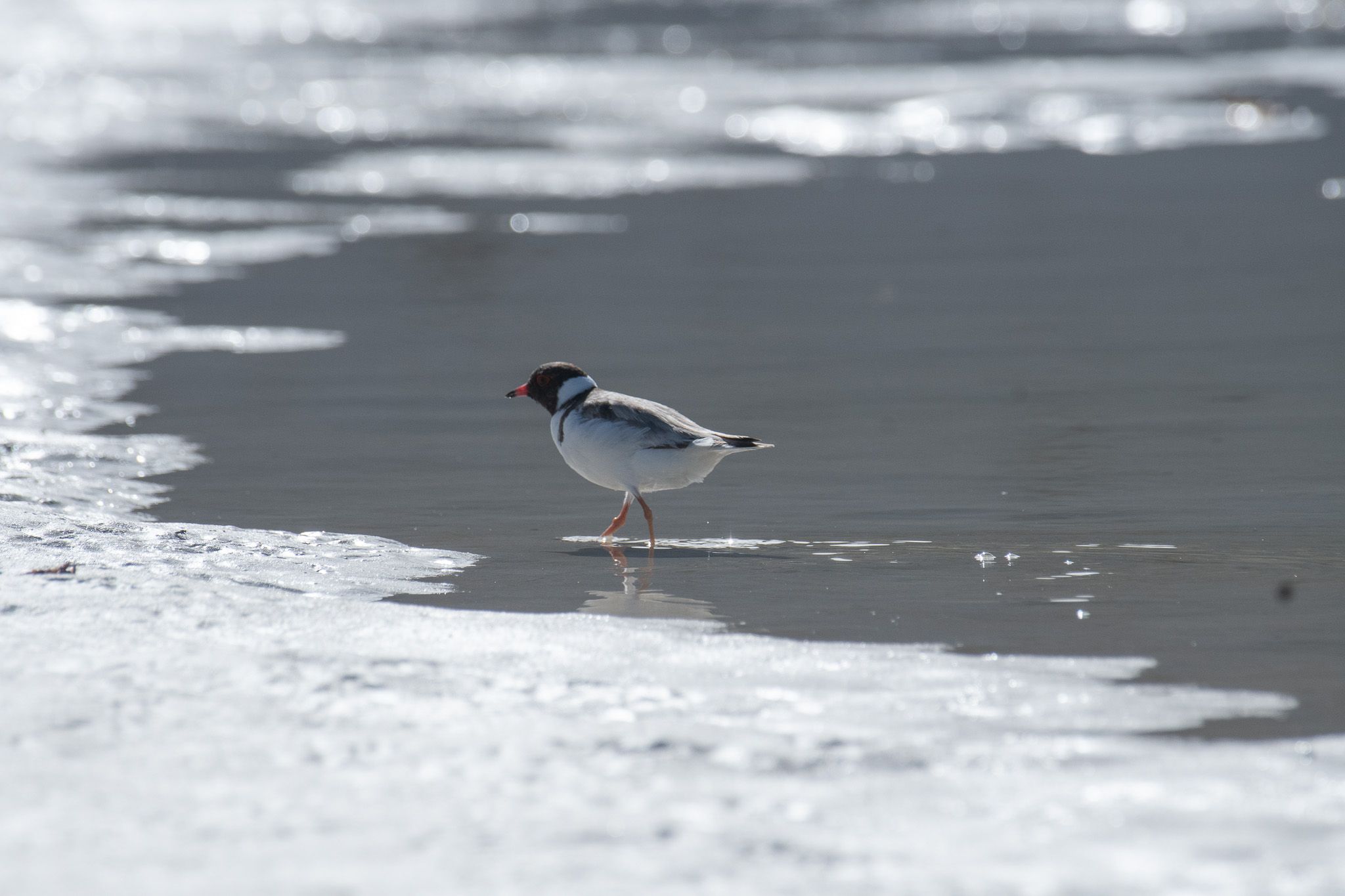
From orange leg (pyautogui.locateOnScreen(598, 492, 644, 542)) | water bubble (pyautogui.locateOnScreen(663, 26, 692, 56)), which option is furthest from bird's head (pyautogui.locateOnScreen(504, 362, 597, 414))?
water bubble (pyautogui.locateOnScreen(663, 26, 692, 56))

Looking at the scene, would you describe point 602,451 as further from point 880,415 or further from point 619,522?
point 880,415

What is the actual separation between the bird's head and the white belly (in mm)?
351

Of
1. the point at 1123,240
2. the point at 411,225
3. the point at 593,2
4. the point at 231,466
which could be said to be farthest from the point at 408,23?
the point at 231,466

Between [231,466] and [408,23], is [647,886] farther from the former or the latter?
[408,23]

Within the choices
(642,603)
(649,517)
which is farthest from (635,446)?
(642,603)

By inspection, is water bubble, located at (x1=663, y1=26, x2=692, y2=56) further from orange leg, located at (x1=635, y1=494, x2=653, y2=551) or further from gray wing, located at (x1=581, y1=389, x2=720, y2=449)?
orange leg, located at (x1=635, y1=494, x2=653, y2=551)

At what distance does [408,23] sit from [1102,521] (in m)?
36.6

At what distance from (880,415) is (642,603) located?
10.6 ft

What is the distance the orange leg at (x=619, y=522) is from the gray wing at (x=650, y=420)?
0.28 metres

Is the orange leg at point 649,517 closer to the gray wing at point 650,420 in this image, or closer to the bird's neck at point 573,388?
the gray wing at point 650,420

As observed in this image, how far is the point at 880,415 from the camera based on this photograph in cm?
845

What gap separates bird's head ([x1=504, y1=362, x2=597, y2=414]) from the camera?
716 centimetres

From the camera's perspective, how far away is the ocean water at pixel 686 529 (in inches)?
138

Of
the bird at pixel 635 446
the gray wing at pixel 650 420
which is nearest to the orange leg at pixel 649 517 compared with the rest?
the bird at pixel 635 446
